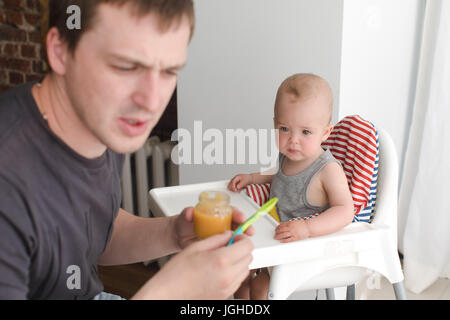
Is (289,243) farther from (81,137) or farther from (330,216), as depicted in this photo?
(81,137)

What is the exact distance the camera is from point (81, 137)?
84 centimetres

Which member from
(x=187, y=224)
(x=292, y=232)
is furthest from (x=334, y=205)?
(x=187, y=224)

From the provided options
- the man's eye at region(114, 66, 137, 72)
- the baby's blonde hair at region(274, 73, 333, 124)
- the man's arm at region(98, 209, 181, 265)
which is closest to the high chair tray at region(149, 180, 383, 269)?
the man's arm at region(98, 209, 181, 265)

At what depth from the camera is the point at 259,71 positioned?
1684 mm

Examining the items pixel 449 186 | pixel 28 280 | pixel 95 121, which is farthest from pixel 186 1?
pixel 449 186

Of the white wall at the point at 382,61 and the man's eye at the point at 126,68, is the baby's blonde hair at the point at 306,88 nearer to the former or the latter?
the white wall at the point at 382,61

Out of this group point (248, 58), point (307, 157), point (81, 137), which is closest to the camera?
point (81, 137)

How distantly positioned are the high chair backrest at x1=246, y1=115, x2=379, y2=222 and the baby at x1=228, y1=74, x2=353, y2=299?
44 mm

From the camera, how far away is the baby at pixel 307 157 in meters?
1.23

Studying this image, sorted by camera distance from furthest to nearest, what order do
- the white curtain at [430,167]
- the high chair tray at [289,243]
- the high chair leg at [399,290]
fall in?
the white curtain at [430,167] → the high chair leg at [399,290] → the high chair tray at [289,243]

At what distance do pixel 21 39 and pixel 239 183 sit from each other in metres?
1.94

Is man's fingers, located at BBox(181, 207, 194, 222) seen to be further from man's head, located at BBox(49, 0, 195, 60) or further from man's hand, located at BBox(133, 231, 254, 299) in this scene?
man's head, located at BBox(49, 0, 195, 60)

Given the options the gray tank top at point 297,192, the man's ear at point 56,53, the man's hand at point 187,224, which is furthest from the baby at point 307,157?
the man's ear at point 56,53

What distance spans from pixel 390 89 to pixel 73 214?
1574 mm
